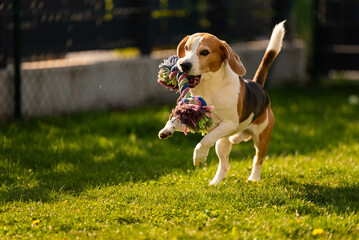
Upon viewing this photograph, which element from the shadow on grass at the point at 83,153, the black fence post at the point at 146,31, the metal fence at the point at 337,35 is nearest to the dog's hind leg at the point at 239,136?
the shadow on grass at the point at 83,153

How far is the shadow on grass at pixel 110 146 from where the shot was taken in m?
6.14

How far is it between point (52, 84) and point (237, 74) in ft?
14.0

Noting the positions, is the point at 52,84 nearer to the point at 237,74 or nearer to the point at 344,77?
the point at 237,74

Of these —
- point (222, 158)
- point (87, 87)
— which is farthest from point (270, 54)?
point (87, 87)

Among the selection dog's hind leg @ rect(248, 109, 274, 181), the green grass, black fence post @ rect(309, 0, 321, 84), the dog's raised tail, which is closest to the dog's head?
dog's hind leg @ rect(248, 109, 274, 181)

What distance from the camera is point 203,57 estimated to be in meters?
5.24

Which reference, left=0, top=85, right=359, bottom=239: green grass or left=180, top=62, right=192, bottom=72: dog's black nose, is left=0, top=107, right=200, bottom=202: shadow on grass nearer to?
left=0, top=85, right=359, bottom=239: green grass

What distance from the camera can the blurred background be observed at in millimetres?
8819

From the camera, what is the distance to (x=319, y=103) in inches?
416

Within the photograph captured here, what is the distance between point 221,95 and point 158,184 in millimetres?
1158

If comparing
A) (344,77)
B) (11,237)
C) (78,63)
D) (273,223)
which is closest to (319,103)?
(344,77)

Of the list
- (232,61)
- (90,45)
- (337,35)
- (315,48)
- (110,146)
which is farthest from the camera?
(315,48)

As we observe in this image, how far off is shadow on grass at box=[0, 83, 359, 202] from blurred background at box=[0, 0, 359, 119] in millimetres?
575

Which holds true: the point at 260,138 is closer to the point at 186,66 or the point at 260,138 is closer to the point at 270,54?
the point at 270,54
